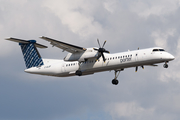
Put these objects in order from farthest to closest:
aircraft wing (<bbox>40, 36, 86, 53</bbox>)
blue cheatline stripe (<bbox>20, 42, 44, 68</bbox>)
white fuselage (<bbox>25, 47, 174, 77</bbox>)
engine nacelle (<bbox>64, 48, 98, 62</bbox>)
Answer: blue cheatline stripe (<bbox>20, 42, 44, 68</bbox>) → engine nacelle (<bbox>64, 48, 98, 62</bbox>) → aircraft wing (<bbox>40, 36, 86, 53</bbox>) → white fuselage (<bbox>25, 47, 174, 77</bbox>)

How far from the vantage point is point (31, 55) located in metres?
38.9

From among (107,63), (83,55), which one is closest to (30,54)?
(83,55)

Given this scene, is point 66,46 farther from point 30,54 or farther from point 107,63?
point 30,54

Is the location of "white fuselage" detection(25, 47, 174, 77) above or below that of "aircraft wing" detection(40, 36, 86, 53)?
below

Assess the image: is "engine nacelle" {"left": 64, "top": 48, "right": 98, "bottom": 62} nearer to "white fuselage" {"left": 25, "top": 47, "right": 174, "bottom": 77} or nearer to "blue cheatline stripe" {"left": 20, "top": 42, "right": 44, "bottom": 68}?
"white fuselage" {"left": 25, "top": 47, "right": 174, "bottom": 77}

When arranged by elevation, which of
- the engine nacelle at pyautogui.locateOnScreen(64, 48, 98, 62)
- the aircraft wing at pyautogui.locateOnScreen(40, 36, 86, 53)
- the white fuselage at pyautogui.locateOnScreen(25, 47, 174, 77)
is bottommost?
the white fuselage at pyautogui.locateOnScreen(25, 47, 174, 77)

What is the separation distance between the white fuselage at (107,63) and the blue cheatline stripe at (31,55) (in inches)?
26.1

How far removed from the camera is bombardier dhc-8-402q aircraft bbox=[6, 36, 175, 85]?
1316 inches

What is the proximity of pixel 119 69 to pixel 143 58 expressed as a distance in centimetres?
416

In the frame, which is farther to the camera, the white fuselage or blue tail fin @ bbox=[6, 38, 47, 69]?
blue tail fin @ bbox=[6, 38, 47, 69]

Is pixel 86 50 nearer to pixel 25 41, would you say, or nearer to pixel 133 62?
pixel 133 62

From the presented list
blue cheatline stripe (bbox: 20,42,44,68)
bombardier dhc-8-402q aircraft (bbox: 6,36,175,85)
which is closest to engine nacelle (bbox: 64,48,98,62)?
bombardier dhc-8-402q aircraft (bbox: 6,36,175,85)

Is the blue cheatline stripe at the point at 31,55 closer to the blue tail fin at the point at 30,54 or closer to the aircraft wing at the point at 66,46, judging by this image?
the blue tail fin at the point at 30,54

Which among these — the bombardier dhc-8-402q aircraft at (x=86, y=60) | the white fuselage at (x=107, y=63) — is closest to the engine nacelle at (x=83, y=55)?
the bombardier dhc-8-402q aircraft at (x=86, y=60)
